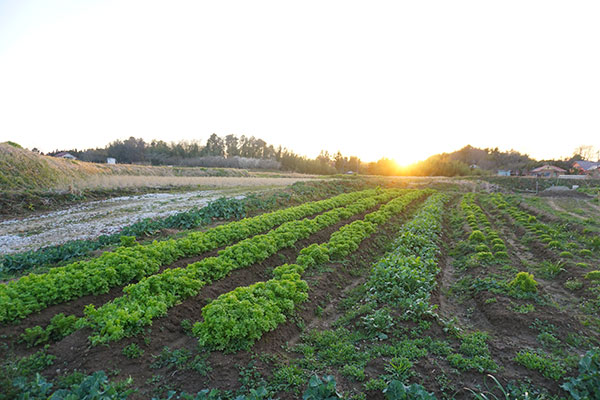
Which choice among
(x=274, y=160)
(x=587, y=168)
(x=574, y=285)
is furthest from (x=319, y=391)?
(x=587, y=168)

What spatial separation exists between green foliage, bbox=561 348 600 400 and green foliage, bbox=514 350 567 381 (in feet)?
0.68

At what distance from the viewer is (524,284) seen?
817cm

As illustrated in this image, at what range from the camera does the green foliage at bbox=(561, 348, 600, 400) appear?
442 cm

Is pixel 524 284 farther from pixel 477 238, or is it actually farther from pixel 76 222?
pixel 76 222

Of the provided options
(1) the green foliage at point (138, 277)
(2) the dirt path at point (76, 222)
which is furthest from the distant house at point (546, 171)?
(1) the green foliage at point (138, 277)

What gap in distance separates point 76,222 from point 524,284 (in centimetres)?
1870

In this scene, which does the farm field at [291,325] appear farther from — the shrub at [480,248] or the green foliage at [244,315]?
the shrub at [480,248]

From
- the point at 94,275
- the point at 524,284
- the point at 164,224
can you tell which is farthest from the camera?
the point at 164,224

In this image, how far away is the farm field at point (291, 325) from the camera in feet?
15.5

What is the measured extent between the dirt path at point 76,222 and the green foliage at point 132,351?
29.5 ft

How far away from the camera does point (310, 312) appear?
7469 mm

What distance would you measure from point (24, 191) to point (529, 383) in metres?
25.5

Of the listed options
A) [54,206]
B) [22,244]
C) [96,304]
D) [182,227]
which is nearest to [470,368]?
[96,304]

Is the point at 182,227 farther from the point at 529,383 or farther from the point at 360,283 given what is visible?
the point at 529,383
